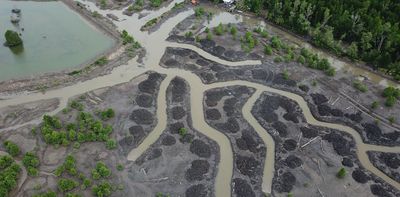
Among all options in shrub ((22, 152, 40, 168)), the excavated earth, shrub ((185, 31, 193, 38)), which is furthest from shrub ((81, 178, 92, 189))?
shrub ((185, 31, 193, 38))

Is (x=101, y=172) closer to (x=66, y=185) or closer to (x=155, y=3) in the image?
(x=66, y=185)

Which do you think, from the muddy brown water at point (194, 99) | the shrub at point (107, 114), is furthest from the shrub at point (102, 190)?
the shrub at point (107, 114)

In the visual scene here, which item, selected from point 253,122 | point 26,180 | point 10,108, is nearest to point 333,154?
point 253,122

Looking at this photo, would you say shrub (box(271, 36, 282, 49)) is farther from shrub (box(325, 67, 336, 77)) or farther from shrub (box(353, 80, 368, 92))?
shrub (box(353, 80, 368, 92))

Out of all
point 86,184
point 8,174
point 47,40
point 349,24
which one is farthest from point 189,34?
point 8,174

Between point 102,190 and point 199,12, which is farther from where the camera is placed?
point 199,12

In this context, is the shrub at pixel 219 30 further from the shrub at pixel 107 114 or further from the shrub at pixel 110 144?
the shrub at pixel 110 144
